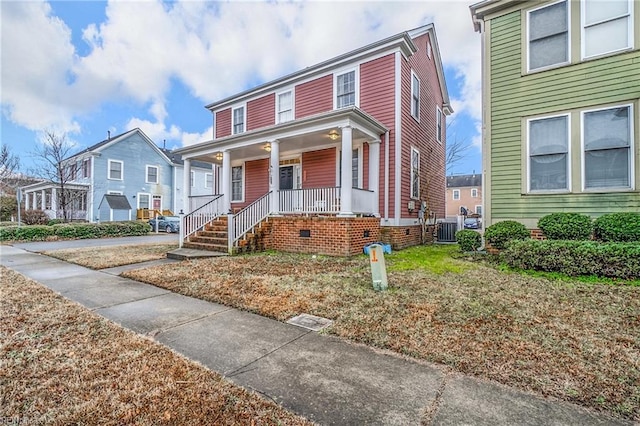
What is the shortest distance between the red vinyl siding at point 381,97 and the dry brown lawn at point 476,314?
4.12 metres

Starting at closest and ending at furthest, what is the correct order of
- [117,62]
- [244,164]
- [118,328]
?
1. [118,328]
2. [244,164]
3. [117,62]

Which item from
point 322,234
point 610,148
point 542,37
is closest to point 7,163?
point 322,234

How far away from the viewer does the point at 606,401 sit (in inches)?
79.7

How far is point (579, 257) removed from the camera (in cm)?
559

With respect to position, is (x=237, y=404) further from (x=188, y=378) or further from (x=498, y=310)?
(x=498, y=310)

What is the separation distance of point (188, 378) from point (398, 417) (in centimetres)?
156

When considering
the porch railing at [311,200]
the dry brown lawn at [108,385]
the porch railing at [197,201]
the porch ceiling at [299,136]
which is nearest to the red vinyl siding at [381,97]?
the porch ceiling at [299,136]

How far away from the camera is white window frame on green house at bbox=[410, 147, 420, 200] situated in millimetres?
10977

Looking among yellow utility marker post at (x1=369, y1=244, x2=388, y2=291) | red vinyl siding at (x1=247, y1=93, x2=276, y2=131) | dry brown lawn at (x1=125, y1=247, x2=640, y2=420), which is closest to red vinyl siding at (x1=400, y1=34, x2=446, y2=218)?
dry brown lawn at (x1=125, y1=247, x2=640, y2=420)

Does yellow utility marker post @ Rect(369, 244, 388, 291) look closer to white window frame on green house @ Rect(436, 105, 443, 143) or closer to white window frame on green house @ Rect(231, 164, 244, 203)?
white window frame on green house @ Rect(231, 164, 244, 203)

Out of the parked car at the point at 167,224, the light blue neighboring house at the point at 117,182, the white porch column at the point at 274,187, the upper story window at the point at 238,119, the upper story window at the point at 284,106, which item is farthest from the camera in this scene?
the light blue neighboring house at the point at 117,182

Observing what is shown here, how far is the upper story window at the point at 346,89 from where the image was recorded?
1090cm

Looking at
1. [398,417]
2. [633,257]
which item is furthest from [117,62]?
[633,257]

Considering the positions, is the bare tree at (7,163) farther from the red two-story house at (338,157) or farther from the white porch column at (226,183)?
the white porch column at (226,183)
